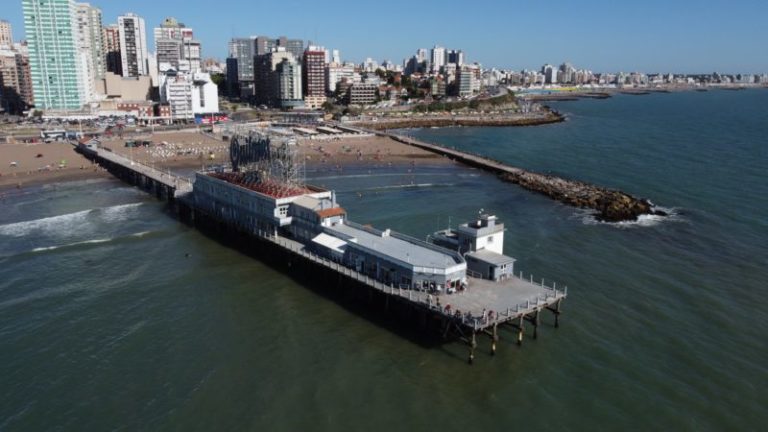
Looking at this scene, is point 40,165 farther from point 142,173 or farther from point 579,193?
point 579,193

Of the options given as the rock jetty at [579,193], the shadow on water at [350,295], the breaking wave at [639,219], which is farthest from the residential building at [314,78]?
the shadow on water at [350,295]

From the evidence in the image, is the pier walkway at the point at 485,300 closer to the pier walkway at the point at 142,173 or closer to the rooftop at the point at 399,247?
the rooftop at the point at 399,247

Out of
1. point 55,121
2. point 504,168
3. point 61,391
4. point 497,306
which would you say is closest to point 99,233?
point 61,391

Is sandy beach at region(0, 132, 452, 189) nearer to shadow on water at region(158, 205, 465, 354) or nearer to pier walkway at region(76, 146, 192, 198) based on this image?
pier walkway at region(76, 146, 192, 198)

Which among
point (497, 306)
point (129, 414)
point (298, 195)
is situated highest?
point (298, 195)

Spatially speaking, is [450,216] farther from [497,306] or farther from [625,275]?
[497,306]

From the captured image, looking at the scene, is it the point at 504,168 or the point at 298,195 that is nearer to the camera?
the point at 298,195

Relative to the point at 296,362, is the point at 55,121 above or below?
above
